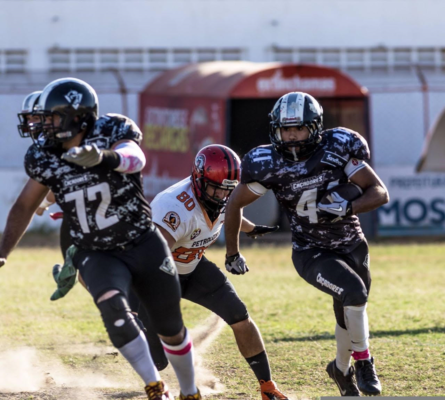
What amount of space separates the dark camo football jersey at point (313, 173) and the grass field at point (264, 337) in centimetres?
120

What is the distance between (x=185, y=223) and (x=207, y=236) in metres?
0.26

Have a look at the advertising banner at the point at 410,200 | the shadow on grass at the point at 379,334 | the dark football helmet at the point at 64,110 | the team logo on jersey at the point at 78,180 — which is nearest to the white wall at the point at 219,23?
the advertising banner at the point at 410,200

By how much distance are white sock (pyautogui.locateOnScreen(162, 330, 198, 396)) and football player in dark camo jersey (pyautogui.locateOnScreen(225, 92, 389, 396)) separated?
925 millimetres

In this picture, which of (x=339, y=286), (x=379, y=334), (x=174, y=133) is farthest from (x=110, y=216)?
(x=174, y=133)

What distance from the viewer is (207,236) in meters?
5.88

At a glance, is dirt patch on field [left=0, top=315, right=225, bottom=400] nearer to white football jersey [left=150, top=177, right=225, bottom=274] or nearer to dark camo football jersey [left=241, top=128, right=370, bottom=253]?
white football jersey [left=150, top=177, right=225, bottom=274]

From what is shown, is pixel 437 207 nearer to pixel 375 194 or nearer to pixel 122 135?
pixel 375 194

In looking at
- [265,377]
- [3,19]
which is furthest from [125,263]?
[3,19]

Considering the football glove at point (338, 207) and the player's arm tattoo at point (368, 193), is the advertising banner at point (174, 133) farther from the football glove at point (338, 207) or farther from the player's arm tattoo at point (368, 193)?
the football glove at point (338, 207)

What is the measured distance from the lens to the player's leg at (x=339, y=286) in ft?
18.0

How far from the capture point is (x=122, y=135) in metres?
5.04

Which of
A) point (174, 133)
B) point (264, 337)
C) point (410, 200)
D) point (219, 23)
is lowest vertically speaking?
point (410, 200)

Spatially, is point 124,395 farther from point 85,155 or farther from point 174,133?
point 174,133

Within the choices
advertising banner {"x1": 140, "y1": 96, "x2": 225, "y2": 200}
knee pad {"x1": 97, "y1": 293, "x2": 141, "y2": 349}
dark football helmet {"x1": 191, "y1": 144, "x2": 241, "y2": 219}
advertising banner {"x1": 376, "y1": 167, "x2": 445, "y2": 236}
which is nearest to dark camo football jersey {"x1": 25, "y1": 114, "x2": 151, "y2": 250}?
knee pad {"x1": 97, "y1": 293, "x2": 141, "y2": 349}
